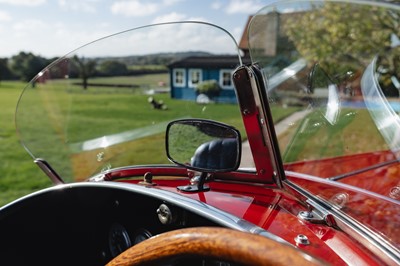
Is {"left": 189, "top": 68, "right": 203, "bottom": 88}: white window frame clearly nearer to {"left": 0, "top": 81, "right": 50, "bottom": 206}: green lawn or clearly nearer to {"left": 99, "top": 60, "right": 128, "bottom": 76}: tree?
{"left": 99, "top": 60, "right": 128, "bottom": 76}: tree

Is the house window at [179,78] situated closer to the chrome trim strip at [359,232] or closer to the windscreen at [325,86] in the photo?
the windscreen at [325,86]

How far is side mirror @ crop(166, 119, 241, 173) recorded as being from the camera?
1.51 meters

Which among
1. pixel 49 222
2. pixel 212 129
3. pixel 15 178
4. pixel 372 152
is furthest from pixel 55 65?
pixel 15 178

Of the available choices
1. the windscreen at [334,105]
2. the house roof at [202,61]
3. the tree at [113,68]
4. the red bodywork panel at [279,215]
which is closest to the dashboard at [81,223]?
the red bodywork panel at [279,215]

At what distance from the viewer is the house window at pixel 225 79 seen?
6.55 feet

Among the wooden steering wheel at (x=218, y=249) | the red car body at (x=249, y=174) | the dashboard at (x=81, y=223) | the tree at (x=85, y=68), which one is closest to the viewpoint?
the wooden steering wheel at (x=218, y=249)

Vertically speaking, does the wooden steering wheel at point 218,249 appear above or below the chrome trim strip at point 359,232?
above

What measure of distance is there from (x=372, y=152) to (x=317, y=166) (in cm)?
49

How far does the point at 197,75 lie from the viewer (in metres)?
2.35

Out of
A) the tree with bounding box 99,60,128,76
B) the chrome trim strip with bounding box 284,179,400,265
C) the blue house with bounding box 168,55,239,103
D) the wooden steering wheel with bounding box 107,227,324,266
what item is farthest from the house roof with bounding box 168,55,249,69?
the wooden steering wheel with bounding box 107,227,324,266

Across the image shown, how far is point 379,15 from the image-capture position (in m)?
1.66

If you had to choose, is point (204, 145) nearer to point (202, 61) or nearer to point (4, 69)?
point (202, 61)

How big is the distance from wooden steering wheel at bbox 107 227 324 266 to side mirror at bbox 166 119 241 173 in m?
0.47

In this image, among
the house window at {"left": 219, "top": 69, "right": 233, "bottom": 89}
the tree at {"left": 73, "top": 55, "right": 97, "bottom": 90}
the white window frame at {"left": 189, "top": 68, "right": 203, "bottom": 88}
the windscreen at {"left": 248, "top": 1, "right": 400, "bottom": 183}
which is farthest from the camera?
the white window frame at {"left": 189, "top": 68, "right": 203, "bottom": 88}
